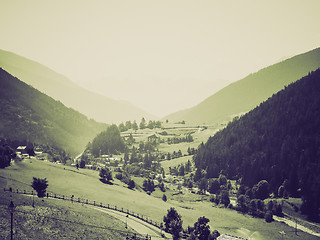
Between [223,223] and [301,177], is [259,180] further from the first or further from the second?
[223,223]

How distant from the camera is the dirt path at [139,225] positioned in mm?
105425

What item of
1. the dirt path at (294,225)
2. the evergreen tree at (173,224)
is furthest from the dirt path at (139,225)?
the dirt path at (294,225)

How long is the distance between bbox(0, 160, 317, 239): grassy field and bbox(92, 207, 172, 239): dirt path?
1079 centimetres

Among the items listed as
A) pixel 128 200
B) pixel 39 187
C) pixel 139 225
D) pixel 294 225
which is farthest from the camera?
pixel 294 225

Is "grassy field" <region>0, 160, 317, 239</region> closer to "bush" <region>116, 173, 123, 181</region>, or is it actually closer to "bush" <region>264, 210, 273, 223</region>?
"bush" <region>264, 210, 273, 223</region>

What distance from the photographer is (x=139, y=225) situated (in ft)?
364

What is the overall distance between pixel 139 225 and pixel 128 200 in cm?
3330

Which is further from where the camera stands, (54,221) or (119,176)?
(119,176)

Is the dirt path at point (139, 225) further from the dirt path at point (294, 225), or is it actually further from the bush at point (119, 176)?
the bush at point (119, 176)

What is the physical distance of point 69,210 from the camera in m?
99.9

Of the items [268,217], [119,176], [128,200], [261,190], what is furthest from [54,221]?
[261,190]

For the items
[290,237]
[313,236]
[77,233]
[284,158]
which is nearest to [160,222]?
[77,233]

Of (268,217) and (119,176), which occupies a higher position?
(119,176)

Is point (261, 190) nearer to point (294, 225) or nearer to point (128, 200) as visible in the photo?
point (294, 225)
